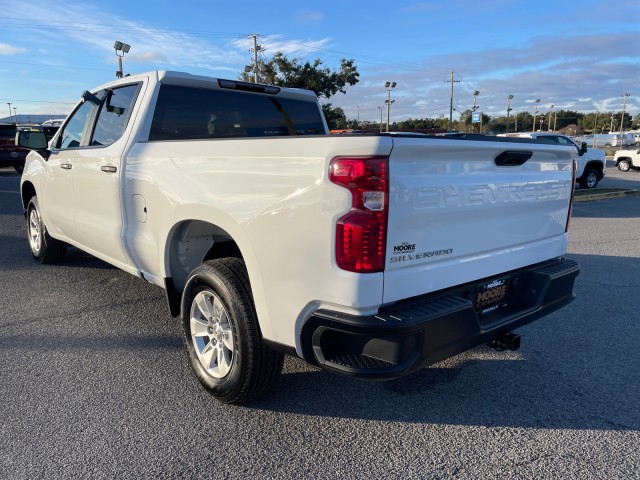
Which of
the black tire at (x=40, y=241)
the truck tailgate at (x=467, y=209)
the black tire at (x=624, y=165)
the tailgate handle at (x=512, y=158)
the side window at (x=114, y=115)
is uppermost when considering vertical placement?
the side window at (x=114, y=115)

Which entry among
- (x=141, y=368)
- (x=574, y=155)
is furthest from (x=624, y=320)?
(x=141, y=368)

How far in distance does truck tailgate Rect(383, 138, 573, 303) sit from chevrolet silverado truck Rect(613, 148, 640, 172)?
28834 millimetres

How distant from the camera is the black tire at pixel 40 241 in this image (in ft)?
20.1

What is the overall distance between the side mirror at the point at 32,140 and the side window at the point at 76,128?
0.16 metres

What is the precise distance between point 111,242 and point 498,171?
3125 millimetres

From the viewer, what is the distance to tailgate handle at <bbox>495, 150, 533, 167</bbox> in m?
2.85

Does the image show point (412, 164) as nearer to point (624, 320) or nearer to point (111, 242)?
point (111, 242)

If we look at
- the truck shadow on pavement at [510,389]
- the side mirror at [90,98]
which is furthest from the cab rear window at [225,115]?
the truck shadow on pavement at [510,389]

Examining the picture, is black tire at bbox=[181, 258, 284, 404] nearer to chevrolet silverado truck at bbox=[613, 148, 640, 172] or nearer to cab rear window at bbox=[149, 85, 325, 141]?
cab rear window at bbox=[149, 85, 325, 141]

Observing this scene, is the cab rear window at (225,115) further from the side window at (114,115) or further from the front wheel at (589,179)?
the front wheel at (589,179)

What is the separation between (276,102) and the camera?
4.73 metres

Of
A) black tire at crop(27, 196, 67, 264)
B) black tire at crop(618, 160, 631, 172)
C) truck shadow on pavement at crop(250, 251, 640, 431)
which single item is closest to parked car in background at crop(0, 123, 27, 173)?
black tire at crop(27, 196, 67, 264)

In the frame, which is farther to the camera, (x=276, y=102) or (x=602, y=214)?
(x=602, y=214)

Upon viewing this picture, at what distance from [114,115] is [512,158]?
3307 millimetres
